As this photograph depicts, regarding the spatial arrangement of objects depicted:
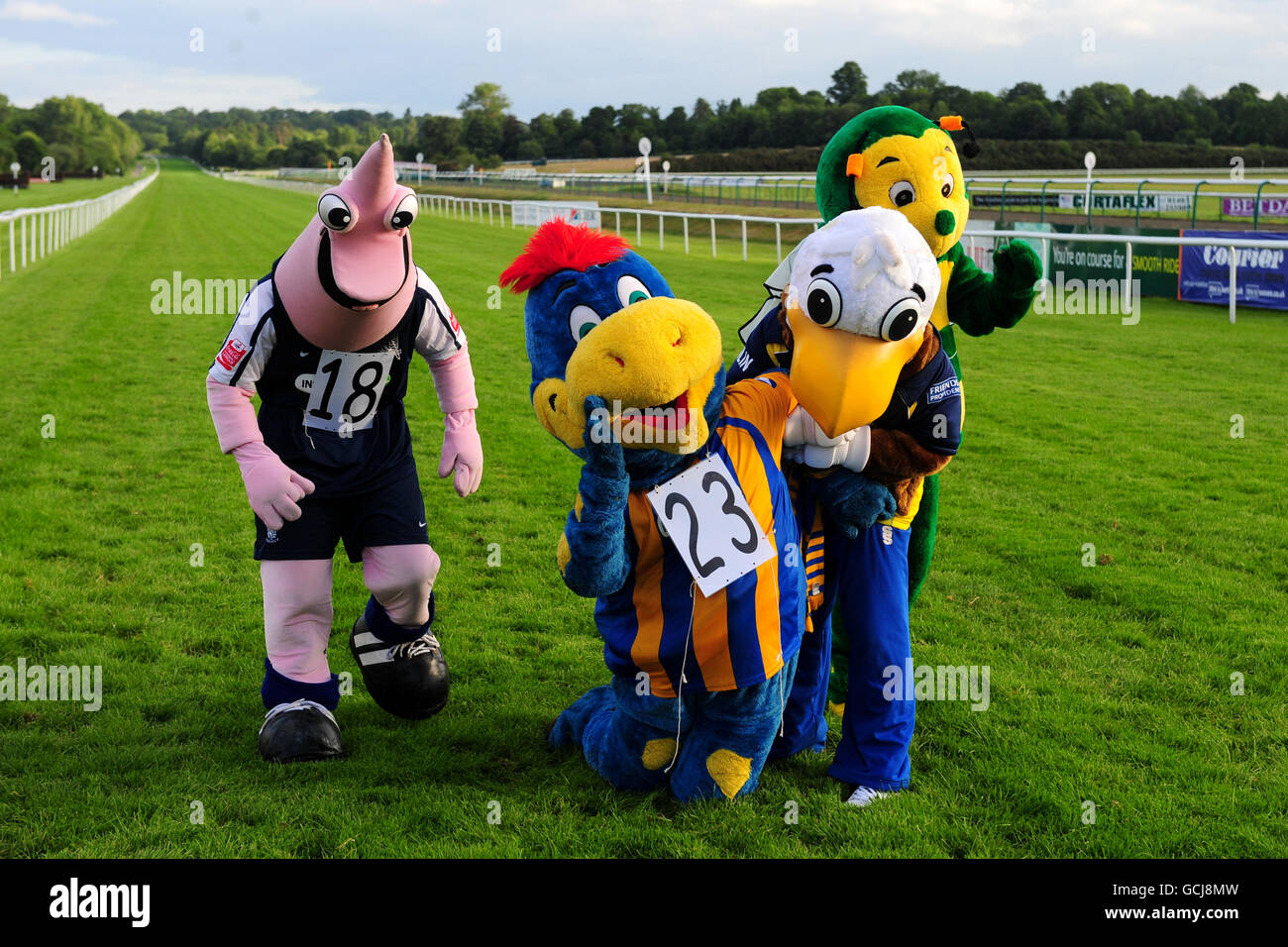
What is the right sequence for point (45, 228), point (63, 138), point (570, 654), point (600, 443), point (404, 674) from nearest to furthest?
point (600, 443) → point (404, 674) → point (570, 654) → point (45, 228) → point (63, 138)

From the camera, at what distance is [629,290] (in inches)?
120

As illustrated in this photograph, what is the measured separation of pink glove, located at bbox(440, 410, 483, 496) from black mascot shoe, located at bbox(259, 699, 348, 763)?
94cm

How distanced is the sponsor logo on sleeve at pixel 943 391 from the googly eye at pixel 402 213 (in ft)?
5.53

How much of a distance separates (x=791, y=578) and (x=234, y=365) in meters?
1.91

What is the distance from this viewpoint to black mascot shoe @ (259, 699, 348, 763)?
12.3 ft

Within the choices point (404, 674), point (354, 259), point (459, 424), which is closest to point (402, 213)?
point (354, 259)

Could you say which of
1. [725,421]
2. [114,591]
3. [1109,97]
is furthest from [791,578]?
[1109,97]

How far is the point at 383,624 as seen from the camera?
4.09m

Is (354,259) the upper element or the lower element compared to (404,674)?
upper

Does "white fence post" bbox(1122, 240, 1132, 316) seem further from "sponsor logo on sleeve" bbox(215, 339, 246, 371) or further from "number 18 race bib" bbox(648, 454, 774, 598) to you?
"sponsor logo on sleeve" bbox(215, 339, 246, 371)

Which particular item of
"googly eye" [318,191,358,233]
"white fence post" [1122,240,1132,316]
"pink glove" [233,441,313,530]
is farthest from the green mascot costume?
"white fence post" [1122,240,1132,316]

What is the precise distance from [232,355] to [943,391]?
7.39ft

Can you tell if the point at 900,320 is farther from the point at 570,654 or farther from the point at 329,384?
the point at 570,654
